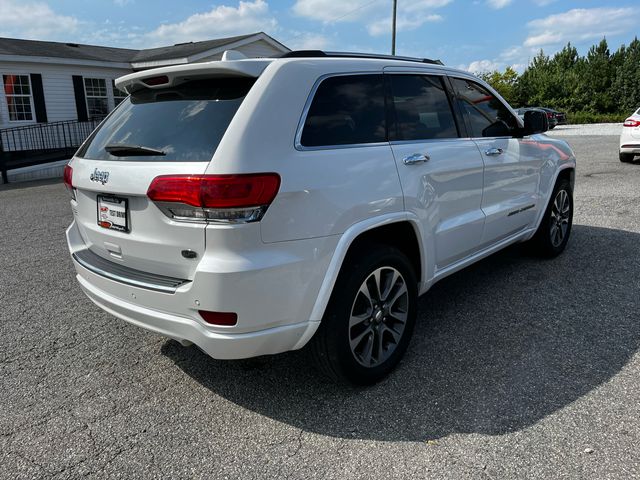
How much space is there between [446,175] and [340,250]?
3.90 feet

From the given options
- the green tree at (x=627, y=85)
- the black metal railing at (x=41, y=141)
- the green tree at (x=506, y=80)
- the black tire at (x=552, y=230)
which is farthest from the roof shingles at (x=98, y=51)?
the green tree at (x=627, y=85)

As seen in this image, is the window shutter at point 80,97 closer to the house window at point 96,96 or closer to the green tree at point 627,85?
the house window at point 96,96

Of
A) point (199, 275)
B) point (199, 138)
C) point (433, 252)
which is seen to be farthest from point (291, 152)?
point (433, 252)

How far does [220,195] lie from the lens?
232 cm

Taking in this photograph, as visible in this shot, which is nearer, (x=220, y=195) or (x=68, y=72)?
(x=220, y=195)

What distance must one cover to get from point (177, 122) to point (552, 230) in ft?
13.3

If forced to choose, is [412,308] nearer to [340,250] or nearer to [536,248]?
[340,250]

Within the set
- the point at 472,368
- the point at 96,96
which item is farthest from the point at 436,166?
the point at 96,96

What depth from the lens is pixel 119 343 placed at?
3695mm

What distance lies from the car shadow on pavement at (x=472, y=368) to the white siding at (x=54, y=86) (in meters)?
17.4

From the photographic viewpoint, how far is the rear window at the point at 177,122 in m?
2.52

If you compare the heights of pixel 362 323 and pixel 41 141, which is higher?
pixel 41 141

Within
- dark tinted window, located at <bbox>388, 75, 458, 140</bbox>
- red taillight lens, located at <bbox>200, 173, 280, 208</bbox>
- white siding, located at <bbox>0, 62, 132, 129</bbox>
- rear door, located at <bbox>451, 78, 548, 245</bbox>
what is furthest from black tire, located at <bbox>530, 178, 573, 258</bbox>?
white siding, located at <bbox>0, 62, 132, 129</bbox>

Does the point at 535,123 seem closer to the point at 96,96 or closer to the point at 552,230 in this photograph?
the point at 552,230
